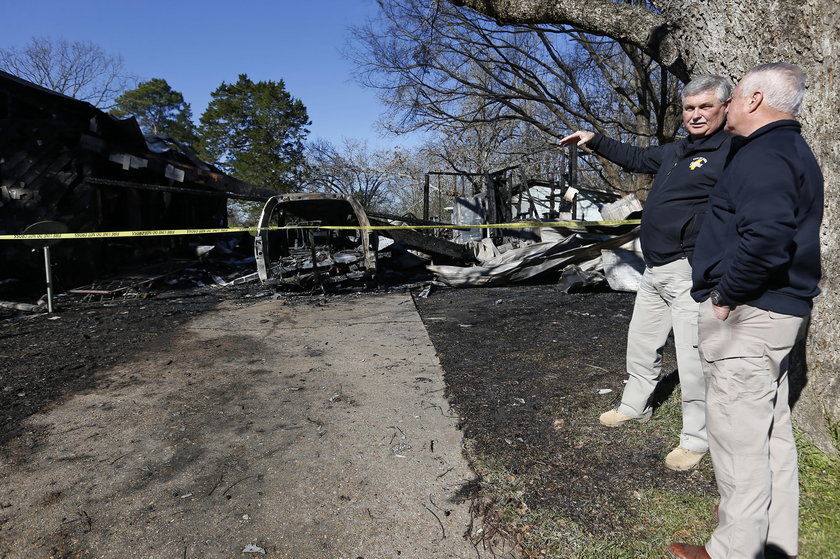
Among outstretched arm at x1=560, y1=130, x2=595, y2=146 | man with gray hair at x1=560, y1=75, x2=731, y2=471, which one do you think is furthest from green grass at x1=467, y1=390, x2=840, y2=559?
A: outstretched arm at x1=560, y1=130, x2=595, y2=146

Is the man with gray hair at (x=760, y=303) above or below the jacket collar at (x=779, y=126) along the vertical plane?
below

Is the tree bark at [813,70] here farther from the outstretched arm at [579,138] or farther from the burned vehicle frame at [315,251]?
the burned vehicle frame at [315,251]

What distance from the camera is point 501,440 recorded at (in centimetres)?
307

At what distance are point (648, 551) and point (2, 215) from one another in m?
11.6

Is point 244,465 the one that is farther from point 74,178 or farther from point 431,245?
point 74,178

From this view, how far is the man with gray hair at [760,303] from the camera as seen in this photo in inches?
68.1

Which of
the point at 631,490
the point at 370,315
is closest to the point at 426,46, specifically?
the point at 370,315

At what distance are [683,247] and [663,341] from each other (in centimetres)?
63

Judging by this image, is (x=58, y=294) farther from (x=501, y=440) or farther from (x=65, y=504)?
(x=501, y=440)

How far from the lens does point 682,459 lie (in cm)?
269

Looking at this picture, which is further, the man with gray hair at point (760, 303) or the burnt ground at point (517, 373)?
the burnt ground at point (517, 373)

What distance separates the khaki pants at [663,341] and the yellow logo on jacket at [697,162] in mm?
486

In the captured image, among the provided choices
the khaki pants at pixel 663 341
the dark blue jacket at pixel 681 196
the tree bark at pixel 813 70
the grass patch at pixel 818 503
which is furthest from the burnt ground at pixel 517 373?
the dark blue jacket at pixel 681 196

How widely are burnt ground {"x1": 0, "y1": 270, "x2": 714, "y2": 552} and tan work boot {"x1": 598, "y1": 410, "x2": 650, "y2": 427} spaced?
0.07m
